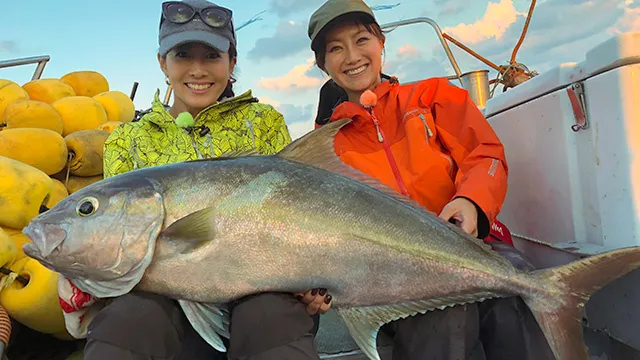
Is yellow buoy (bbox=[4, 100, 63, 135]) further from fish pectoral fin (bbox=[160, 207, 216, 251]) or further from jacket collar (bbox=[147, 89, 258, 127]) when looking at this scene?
fish pectoral fin (bbox=[160, 207, 216, 251])

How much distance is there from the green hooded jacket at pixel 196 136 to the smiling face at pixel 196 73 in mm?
116

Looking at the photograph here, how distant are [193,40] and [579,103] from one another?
6.42 ft

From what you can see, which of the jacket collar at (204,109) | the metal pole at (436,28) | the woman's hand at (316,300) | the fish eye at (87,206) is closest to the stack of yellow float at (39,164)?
the jacket collar at (204,109)

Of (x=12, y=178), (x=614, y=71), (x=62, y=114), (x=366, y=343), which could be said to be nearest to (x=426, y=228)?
(x=366, y=343)

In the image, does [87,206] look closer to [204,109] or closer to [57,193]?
[204,109]

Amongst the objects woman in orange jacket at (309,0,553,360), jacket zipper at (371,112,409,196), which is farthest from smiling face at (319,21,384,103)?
jacket zipper at (371,112,409,196)

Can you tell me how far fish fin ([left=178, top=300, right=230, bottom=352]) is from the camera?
1.61 metres

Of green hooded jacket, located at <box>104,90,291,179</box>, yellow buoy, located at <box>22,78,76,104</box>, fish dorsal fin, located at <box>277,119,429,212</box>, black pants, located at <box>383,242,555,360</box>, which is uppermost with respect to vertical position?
yellow buoy, located at <box>22,78,76,104</box>

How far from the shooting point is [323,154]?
73.9 inches

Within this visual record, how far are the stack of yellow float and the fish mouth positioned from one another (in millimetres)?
1168

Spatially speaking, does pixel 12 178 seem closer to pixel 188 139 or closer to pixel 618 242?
pixel 188 139

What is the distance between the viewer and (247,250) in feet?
5.31

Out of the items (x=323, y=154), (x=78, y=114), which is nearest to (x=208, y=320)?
(x=323, y=154)

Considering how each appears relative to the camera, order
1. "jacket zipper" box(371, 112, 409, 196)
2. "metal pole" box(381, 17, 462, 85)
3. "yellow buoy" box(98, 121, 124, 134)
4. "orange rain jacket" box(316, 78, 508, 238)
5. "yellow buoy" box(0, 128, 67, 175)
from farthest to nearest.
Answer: "metal pole" box(381, 17, 462, 85)
"yellow buoy" box(98, 121, 124, 134)
"yellow buoy" box(0, 128, 67, 175)
"jacket zipper" box(371, 112, 409, 196)
"orange rain jacket" box(316, 78, 508, 238)
